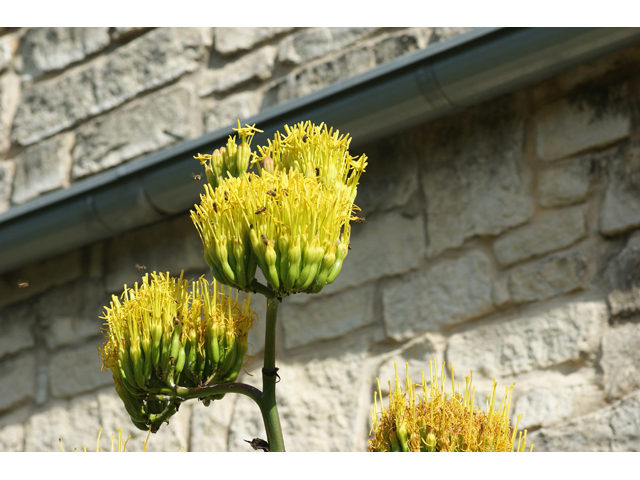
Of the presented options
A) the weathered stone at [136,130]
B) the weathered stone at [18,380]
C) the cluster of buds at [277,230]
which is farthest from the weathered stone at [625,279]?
the weathered stone at [18,380]

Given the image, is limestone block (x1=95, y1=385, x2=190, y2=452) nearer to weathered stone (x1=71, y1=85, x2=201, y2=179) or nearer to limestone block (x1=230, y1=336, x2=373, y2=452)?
limestone block (x1=230, y1=336, x2=373, y2=452)

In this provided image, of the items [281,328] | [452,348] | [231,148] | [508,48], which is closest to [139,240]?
[281,328]

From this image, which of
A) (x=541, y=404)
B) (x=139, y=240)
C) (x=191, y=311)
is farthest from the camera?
(x=139, y=240)

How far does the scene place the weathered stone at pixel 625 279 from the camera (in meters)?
2.48

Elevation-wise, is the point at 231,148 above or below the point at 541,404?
above

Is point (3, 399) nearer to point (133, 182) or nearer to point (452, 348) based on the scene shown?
point (133, 182)

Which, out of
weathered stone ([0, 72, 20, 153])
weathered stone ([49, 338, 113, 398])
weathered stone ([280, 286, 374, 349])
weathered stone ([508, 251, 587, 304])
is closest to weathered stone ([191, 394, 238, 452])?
weathered stone ([280, 286, 374, 349])

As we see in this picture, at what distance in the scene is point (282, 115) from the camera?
3020 millimetres

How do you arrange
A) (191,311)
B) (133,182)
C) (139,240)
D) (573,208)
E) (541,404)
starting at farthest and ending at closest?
(139,240), (133,182), (573,208), (541,404), (191,311)

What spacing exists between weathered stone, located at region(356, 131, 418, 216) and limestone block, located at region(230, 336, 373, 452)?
1.86ft

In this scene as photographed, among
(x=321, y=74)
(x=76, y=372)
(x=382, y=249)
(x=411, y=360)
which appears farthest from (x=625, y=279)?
(x=76, y=372)

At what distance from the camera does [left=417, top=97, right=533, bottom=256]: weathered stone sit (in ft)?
9.26

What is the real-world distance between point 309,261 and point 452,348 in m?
1.56

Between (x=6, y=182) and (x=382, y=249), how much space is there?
2.42 m
